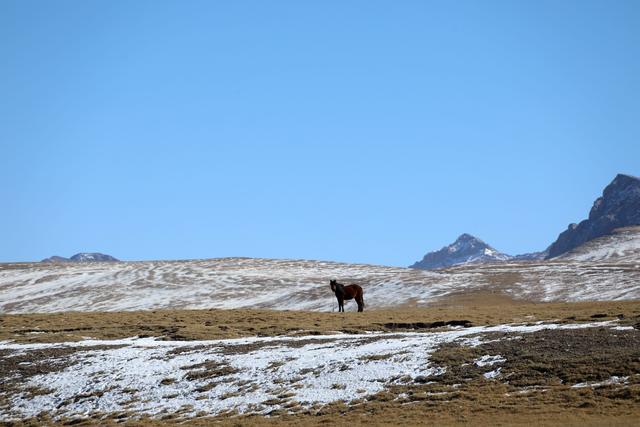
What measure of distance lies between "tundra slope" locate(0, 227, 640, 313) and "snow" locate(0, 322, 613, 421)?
45.3m

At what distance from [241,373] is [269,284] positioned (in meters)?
76.0

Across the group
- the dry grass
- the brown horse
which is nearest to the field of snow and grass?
the dry grass

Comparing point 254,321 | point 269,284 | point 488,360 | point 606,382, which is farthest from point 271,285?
point 606,382

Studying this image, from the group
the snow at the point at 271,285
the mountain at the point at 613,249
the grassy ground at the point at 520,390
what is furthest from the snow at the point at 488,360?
the mountain at the point at 613,249

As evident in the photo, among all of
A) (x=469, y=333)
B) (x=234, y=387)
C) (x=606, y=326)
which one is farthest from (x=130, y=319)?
(x=606, y=326)

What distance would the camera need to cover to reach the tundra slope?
92.7 metres

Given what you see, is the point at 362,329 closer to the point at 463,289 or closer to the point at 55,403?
the point at 55,403

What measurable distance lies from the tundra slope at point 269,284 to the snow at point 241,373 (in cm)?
4529

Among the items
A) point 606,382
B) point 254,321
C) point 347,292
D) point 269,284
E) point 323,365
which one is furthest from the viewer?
point 269,284

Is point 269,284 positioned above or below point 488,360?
above

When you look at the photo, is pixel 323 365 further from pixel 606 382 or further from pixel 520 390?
pixel 606 382

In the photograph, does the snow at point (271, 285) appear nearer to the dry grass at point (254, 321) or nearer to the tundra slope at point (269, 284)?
the tundra slope at point (269, 284)

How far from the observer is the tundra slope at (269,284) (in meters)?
92.7

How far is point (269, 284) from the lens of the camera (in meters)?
114
